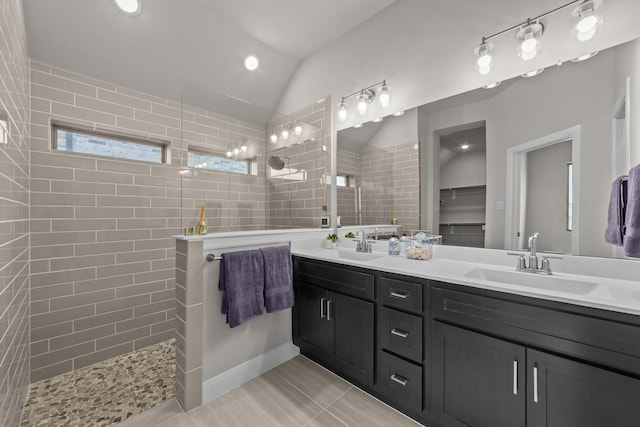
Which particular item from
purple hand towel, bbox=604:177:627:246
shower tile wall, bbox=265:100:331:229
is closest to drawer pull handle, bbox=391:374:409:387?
purple hand towel, bbox=604:177:627:246

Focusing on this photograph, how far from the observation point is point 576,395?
979 mm

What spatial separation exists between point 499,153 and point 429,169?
0.45 m

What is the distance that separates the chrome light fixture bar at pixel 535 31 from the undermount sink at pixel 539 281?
1269mm

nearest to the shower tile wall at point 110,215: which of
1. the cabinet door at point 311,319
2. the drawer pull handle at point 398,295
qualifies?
the cabinet door at point 311,319

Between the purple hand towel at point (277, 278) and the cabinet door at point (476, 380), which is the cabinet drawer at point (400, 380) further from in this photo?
the purple hand towel at point (277, 278)

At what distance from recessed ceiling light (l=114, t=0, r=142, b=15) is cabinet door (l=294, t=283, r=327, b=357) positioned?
2.51 m

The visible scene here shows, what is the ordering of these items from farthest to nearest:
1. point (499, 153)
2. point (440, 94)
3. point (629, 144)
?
point (440, 94), point (499, 153), point (629, 144)

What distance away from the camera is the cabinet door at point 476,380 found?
1.11m

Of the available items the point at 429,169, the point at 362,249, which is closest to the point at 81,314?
the point at 362,249

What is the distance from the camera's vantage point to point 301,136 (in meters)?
2.69

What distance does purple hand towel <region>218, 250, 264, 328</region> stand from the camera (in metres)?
1.71

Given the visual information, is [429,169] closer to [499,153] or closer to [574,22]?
[499,153]

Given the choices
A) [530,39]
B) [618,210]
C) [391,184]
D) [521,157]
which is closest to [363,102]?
[391,184]

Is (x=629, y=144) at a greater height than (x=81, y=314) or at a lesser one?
greater
